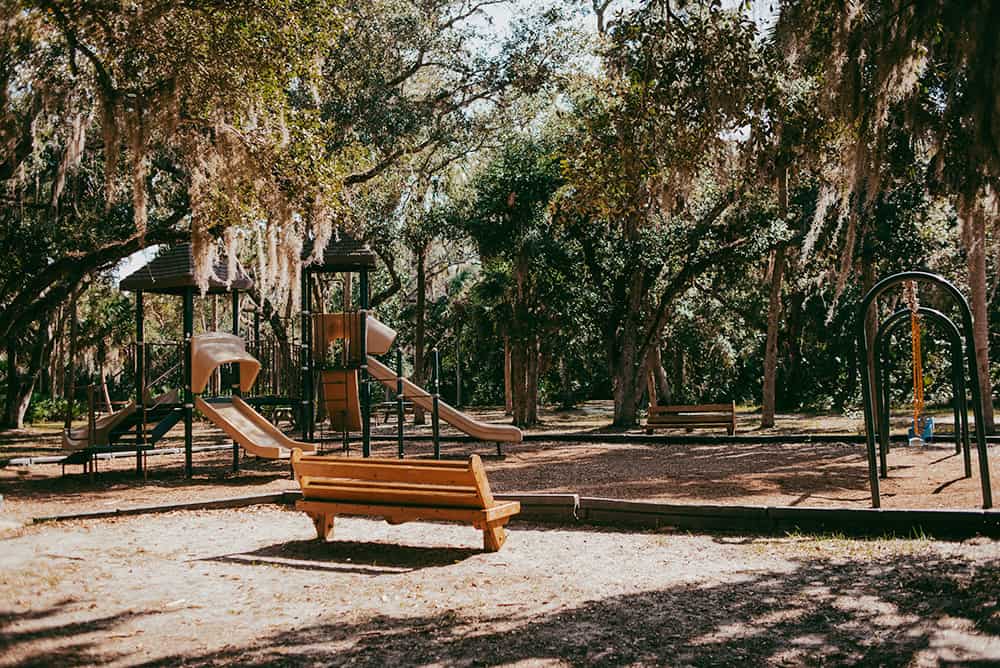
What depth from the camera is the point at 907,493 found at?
867 cm

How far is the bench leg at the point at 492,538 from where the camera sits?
6602 mm

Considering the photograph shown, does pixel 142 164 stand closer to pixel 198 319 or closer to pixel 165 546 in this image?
pixel 165 546

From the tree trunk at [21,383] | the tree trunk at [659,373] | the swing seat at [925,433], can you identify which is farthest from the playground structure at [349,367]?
the tree trunk at [21,383]

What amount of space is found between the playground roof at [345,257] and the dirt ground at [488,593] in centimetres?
661

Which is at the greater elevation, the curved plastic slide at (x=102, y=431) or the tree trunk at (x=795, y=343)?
the tree trunk at (x=795, y=343)

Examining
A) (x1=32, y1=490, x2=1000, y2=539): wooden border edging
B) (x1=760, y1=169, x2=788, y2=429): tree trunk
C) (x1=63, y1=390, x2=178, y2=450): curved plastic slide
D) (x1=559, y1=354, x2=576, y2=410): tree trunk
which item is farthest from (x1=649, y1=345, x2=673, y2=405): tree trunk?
(x1=32, y1=490, x2=1000, y2=539): wooden border edging

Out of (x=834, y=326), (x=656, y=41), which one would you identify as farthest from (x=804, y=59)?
(x=834, y=326)

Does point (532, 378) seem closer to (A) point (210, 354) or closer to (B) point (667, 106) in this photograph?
(A) point (210, 354)

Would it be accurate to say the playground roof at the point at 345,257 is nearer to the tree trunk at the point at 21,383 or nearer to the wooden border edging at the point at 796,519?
the wooden border edging at the point at 796,519

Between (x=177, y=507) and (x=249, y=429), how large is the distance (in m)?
4.11

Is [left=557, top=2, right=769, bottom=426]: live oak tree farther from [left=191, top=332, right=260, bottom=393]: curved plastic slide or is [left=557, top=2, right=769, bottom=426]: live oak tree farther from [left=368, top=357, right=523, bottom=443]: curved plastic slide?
[left=191, top=332, right=260, bottom=393]: curved plastic slide

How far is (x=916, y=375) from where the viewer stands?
A: 12805mm

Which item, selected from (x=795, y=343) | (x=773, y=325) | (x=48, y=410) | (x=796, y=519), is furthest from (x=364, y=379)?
(x=48, y=410)

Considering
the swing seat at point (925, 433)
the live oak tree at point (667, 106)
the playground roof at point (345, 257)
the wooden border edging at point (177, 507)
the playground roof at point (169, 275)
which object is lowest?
the wooden border edging at point (177, 507)
